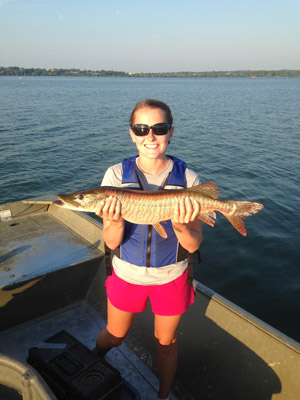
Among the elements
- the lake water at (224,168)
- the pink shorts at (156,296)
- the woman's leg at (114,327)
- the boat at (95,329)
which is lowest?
the lake water at (224,168)

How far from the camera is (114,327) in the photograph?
3.45 metres

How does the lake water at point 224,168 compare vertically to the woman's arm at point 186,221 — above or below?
below

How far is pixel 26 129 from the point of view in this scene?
86.2 ft

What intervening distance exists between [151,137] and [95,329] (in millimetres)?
3850

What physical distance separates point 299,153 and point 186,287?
64.3 ft

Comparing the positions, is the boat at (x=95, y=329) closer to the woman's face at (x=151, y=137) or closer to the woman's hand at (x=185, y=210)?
the woman's hand at (x=185, y=210)

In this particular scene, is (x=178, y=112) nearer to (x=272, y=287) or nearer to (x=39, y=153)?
(x=39, y=153)

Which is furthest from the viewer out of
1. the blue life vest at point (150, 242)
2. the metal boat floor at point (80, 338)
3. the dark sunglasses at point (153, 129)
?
the metal boat floor at point (80, 338)

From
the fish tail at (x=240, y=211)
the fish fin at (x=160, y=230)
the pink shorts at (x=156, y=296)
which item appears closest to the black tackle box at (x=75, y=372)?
the pink shorts at (x=156, y=296)

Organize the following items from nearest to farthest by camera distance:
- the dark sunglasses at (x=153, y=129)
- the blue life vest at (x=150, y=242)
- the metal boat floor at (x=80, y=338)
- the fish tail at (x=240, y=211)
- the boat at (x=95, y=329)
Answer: the dark sunglasses at (x=153, y=129), the blue life vest at (x=150, y=242), the boat at (x=95, y=329), the fish tail at (x=240, y=211), the metal boat floor at (x=80, y=338)

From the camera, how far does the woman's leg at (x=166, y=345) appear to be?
127 inches

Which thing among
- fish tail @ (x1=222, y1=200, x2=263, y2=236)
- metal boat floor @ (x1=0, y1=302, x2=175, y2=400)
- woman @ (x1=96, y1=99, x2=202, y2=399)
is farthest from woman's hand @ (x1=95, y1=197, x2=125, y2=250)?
metal boat floor @ (x1=0, y1=302, x2=175, y2=400)

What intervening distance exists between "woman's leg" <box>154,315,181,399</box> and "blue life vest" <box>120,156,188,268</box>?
0.64 metres

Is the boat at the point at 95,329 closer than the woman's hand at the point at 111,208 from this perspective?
No
